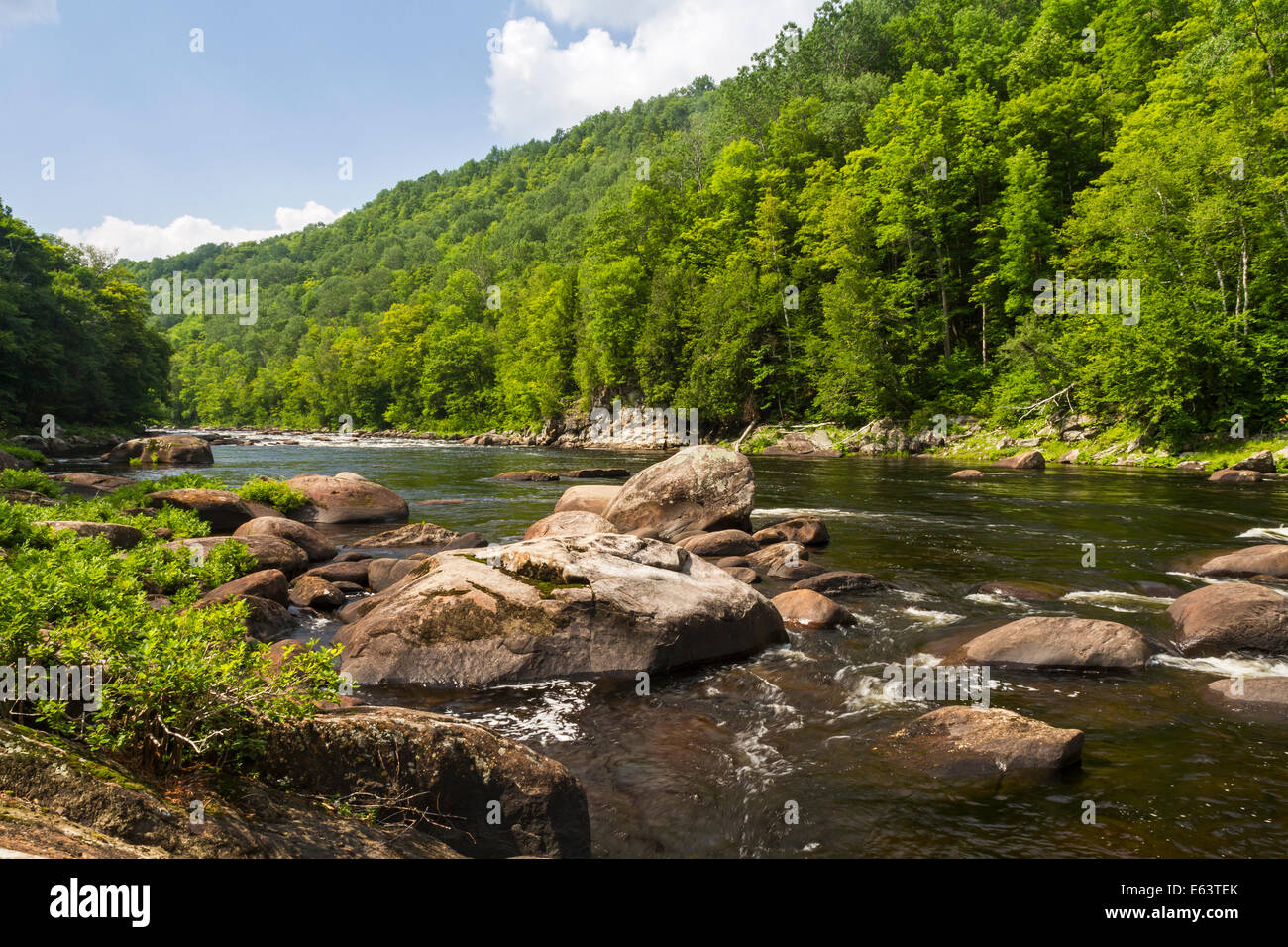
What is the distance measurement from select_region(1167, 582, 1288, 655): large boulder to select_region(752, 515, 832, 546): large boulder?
737 cm

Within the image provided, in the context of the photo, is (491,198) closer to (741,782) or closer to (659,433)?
(659,433)

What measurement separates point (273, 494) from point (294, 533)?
4.89 metres

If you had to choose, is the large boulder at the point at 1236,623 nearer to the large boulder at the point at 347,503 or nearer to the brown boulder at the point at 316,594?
the brown boulder at the point at 316,594

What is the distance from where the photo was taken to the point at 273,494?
18.4 m

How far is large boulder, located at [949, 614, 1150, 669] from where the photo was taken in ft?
27.3

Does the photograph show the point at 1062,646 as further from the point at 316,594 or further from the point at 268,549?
the point at 268,549

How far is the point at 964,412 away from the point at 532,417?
43.5 metres

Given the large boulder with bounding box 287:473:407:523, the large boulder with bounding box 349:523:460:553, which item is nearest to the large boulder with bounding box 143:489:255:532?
the large boulder with bounding box 287:473:407:523

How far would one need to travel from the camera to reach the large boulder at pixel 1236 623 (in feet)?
28.0

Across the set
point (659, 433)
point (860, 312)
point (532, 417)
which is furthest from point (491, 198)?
point (860, 312)

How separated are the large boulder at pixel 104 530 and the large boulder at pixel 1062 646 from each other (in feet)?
42.1
